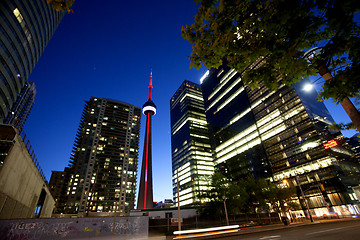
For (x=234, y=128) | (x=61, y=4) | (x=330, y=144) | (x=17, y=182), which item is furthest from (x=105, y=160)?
(x=61, y=4)

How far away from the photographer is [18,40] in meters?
38.1

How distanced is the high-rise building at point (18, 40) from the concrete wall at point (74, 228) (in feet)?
121

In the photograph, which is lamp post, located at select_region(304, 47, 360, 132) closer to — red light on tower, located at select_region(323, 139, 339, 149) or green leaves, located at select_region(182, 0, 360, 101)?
green leaves, located at select_region(182, 0, 360, 101)

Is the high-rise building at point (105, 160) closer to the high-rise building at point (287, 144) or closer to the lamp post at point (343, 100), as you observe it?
the high-rise building at point (287, 144)

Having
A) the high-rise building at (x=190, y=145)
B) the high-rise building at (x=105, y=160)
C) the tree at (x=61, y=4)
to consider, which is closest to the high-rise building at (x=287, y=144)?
the high-rise building at (x=190, y=145)

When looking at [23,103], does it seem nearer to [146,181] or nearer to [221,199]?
[146,181]

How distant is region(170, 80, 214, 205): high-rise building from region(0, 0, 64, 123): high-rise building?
3154 inches

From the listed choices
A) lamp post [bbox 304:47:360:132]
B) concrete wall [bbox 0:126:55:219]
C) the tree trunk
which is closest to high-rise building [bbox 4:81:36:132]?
concrete wall [bbox 0:126:55:219]

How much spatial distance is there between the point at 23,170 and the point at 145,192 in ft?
123

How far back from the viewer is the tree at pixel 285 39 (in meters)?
3.98

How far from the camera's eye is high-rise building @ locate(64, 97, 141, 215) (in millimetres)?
106562

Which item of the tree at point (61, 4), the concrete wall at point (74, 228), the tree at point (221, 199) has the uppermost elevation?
the tree at point (61, 4)

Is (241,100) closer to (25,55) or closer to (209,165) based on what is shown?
(209,165)

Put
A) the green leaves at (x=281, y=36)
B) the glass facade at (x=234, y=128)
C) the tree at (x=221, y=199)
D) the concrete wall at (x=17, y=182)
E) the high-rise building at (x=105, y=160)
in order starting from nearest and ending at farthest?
1. the green leaves at (x=281, y=36)
2. the concrete wall at (x=17, y=182)
3. the tree at (x=221, y=199)
4. the glass facade at (x=234, y=128)
5. the high-rise building at (x=105, y=160)
